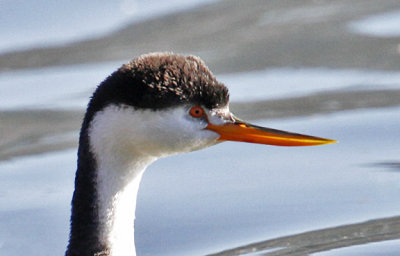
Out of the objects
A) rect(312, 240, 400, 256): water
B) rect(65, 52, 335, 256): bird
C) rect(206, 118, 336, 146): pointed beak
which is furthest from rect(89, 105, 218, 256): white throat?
rect(312, 240, 400, 256): water

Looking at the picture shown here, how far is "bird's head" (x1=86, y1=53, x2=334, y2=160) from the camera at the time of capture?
5.15 m

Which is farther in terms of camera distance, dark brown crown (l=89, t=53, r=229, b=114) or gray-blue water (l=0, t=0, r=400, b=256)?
gray-blue water (l=0, t=0, r=400, b=256)

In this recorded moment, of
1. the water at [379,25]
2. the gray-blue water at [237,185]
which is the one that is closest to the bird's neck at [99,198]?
the gray-blue water at [237,185]

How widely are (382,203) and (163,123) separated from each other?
2.10m

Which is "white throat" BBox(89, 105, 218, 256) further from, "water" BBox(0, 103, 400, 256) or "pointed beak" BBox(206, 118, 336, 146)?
"water" BBox(0, 103, 400, 256)

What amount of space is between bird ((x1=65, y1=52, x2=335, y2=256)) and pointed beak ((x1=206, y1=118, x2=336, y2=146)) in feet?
0.30

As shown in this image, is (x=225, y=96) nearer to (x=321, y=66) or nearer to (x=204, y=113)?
(x=204, y=113)

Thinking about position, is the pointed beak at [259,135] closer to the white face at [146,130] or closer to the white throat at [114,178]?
the white face at [146,130]

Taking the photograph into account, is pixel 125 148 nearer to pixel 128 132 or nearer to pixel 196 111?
pixel 128 132

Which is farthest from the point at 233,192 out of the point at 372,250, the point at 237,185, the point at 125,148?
the point at 125,148

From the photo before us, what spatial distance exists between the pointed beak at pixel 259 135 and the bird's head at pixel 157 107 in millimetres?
33

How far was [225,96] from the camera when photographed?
5.40 m

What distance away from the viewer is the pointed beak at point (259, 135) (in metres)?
5.45

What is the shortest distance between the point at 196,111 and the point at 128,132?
342 millimetres
